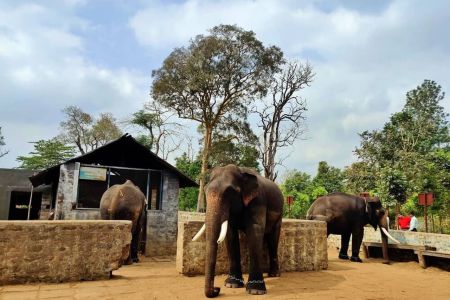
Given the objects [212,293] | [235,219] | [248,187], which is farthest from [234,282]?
[248,187]

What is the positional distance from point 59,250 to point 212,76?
18.7 metres

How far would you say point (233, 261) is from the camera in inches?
290

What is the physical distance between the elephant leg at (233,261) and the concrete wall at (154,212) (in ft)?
22.6

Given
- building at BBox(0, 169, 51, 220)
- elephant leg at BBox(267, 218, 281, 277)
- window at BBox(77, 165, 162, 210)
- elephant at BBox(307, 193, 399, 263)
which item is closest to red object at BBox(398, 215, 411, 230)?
elephant at BBox(307, 193, 399, 263)

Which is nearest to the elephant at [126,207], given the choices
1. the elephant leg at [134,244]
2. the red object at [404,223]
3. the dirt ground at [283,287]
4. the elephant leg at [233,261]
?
the elephant leg at [134,244]

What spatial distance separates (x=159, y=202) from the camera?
14.2m

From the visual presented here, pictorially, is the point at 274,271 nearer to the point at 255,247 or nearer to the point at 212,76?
the point at 255,247

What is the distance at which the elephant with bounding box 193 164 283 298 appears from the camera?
6223 millimetres

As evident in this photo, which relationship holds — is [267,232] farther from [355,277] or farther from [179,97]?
[179,97]

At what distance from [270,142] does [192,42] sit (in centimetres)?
862

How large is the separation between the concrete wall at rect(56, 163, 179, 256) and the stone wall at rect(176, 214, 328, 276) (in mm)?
5488

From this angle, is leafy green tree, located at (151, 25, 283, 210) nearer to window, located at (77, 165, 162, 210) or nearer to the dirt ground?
window, located at (77, 165, 162, 210)

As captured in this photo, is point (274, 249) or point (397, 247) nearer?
point (274, 249)

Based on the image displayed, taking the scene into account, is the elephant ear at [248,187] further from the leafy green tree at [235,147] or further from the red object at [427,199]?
the leafy green tree at [235,147]
